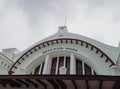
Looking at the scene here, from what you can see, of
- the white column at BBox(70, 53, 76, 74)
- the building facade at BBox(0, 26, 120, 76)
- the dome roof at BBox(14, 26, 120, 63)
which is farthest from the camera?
the dome roof at BBox(14, 26, 120, 63)

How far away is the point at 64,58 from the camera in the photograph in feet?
46.1

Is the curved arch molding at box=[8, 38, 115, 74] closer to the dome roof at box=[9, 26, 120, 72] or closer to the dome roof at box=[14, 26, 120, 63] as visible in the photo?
the dome roof at box=[9, 26, 120, 72]

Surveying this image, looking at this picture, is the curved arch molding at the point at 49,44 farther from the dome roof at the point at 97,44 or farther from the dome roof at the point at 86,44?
the dome roof at the point at 97,44

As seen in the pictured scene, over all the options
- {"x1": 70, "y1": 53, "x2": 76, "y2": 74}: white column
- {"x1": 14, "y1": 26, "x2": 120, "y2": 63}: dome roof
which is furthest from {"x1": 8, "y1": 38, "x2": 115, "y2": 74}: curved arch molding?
{"x1": 70, "y1": 53, "x2": 76, "y2": 74}: white column

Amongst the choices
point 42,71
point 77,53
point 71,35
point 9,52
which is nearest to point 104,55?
point 77,53

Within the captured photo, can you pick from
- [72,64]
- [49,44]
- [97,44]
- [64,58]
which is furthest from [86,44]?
[49,44]

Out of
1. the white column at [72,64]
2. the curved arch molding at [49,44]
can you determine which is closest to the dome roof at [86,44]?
the curved arch molding at [49,44]

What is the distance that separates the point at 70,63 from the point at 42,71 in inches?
104

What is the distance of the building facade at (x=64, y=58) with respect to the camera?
12703 millimetres

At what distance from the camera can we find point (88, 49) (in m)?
13.5

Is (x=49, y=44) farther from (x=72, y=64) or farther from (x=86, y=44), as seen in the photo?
(x=86, y=44)

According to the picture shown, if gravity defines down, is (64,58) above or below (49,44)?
below

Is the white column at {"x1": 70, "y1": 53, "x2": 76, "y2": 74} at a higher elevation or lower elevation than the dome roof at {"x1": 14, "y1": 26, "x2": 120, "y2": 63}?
lower

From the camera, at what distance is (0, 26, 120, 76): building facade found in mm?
12703
